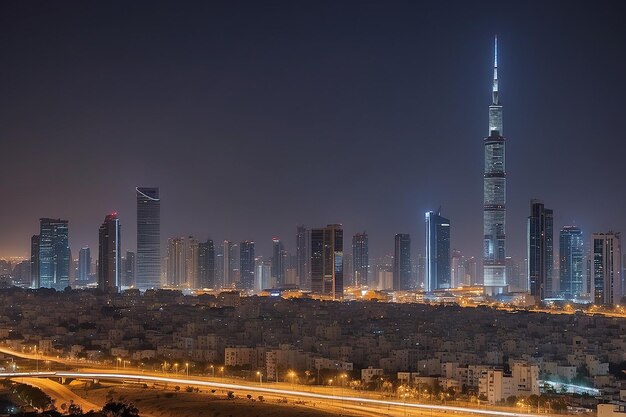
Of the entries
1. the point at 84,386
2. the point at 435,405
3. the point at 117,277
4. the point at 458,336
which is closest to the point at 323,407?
the point at 435,405

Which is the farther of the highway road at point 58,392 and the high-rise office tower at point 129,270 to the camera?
the high-rise office tower at point 129,270

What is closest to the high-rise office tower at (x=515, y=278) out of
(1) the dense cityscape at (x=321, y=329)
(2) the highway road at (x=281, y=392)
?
(1) the dense cityscape at (x=321, y=329)

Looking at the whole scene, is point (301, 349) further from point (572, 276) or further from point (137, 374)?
point (572, 276)

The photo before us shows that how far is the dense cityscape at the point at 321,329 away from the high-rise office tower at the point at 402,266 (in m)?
0.16

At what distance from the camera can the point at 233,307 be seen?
5806cm

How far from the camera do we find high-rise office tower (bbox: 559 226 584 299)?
241 feet

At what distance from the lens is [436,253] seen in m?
83.0

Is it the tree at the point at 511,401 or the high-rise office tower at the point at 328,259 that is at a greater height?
the high-rise office tower at the point at 328,259

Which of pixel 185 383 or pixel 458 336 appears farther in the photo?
pixel 458 336

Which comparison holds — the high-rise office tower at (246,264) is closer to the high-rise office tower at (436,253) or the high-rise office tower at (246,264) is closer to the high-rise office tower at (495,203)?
the high-rise office tower at (436,253)

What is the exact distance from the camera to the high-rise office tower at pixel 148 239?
80.9 metres

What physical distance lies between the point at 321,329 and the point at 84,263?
56.9 metres

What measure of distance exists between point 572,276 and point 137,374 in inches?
2015

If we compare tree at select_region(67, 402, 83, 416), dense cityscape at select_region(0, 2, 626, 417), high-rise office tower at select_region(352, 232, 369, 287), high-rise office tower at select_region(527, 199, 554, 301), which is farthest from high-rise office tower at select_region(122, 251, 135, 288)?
tree at select_region(67, 402, 83, 416)
